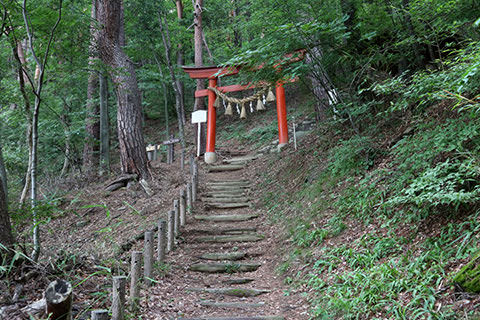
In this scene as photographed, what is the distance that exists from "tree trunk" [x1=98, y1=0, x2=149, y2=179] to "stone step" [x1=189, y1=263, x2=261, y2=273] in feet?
16.6

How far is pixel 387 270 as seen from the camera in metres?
3.48

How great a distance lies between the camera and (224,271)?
19.1ft

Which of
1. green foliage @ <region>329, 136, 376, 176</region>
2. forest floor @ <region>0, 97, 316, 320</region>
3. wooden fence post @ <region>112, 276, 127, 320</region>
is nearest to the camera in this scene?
wooden fence post @ <region>112, 276, 127, 320</region>

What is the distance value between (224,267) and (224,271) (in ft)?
0.22

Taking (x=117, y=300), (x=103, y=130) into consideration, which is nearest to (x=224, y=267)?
(x=117, y=300)

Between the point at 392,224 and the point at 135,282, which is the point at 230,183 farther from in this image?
the point at 135,282

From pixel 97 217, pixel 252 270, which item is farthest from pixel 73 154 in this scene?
pixel 252 270

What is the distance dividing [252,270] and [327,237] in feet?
4.95

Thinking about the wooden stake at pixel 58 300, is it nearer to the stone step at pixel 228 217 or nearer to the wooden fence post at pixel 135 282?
the wooden fence post at pixel 135 282

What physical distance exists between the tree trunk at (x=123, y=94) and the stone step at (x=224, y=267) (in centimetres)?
507

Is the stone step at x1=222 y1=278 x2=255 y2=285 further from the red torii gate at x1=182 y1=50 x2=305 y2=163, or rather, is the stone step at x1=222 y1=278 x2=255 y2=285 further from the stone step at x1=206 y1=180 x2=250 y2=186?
the red torii gate at x1=182 y1=50 x2=305 y2=163

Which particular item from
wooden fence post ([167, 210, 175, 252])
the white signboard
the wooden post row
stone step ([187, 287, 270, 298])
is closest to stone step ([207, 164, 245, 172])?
the white signboard

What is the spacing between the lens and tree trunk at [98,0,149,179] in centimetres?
944

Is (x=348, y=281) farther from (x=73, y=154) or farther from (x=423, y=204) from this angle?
(x=73, y=154)
